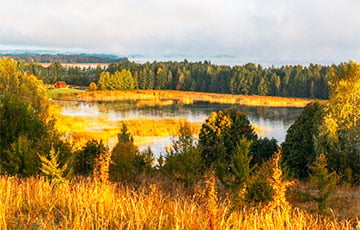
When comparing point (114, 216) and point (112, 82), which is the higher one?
point (114, 216)

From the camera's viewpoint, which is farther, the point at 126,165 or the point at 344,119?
the point at 344,119

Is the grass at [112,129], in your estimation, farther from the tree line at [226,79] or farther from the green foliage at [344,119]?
the tree line at [226,79]

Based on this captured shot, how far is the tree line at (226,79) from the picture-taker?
102 m

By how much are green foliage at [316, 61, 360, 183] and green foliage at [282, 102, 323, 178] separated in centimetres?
92

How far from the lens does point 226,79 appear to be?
119312 mm

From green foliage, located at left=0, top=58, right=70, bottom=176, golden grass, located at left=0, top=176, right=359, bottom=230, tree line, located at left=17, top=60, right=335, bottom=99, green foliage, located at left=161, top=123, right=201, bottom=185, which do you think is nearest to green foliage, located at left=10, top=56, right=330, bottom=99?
tree line, located at left=17, top=60, right=335, bottom=99

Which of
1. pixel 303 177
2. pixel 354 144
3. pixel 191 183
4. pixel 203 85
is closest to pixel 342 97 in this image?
pixel 354 144

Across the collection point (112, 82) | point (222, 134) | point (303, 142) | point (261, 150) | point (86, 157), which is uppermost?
point (112, 82)

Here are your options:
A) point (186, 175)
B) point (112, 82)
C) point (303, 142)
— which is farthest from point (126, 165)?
point (112, 82)

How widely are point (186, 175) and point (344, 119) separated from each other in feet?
58.2

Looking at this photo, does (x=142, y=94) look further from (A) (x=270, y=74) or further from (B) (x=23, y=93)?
(B) (x=23, y=93)

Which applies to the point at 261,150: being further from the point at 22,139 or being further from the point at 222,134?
the point at 22,139

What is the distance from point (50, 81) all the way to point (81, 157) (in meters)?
108

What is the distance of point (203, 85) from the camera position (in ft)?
403
